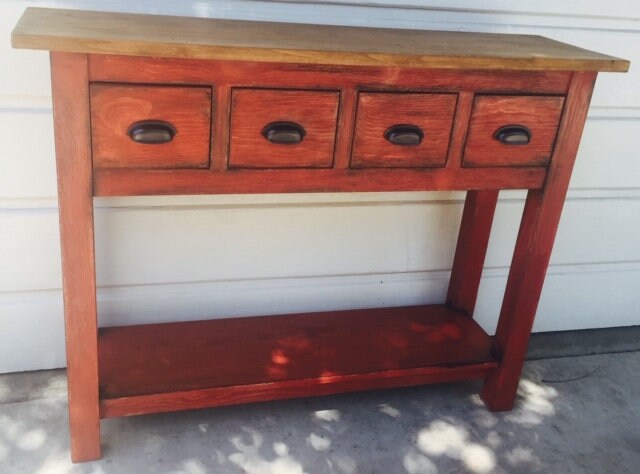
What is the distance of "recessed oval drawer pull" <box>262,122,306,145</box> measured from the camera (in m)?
1.71

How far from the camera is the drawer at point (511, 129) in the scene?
1863 millimetres

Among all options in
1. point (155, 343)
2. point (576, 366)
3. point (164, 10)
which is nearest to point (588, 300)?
point (576, 366)

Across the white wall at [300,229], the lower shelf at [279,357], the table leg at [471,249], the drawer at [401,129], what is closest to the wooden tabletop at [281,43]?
the drawer at [401,129]

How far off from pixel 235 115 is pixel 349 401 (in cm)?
111

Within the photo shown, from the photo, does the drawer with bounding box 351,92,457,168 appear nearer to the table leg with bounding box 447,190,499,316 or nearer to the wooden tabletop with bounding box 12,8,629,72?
the wooden tabletop with bounding box 12,8,629,72

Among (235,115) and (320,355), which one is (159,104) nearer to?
(235,115)

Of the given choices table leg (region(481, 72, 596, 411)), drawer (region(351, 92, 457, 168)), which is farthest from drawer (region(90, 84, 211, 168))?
table leg (region(481, 72, 596, 411))

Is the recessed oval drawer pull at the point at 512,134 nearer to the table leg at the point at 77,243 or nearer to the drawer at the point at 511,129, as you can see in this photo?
the drawer at the point at 511,129

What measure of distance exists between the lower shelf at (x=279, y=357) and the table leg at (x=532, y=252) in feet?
0.27

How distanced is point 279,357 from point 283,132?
2.62 feet

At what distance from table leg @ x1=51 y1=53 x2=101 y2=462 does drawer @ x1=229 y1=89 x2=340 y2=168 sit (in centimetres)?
35

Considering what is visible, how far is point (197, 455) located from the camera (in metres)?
2.05

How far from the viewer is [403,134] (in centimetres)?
180

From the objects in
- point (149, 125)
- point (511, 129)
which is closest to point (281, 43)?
point (149, 125)
